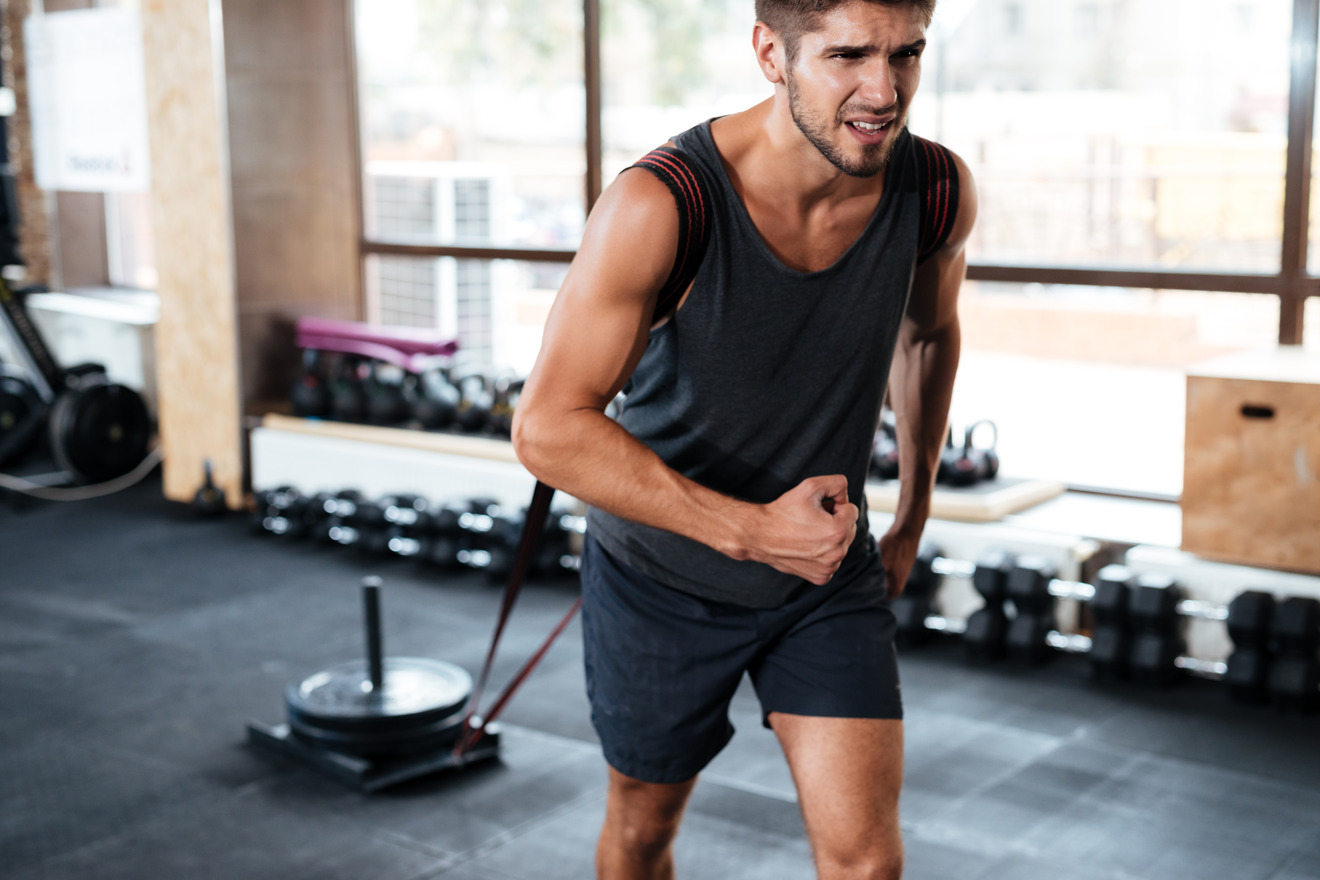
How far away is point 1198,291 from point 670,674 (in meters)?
2.33

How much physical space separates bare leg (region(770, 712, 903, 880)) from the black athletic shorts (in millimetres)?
23

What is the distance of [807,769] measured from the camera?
4.55ft

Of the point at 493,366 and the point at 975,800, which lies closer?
the point at 975,800

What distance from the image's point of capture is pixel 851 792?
1351mm

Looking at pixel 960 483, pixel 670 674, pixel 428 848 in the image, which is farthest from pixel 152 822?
pixel 960 483

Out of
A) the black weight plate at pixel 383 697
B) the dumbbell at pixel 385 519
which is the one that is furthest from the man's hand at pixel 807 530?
the dumbbell at pixel 385 519

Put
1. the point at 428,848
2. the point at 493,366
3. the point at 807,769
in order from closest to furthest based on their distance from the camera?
the point at 807,769 < the point at 428,848 < the point at 493,366

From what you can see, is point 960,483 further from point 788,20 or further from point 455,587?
point 788,20

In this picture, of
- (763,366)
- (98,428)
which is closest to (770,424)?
(763,366)

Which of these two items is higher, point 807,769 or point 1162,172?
point 1162,172

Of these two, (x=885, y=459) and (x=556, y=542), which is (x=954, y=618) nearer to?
(x=885, y=459)

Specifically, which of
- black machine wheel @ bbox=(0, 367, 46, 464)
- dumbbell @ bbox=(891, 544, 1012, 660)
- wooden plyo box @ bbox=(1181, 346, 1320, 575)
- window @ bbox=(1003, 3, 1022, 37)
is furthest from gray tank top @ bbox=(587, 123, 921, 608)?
black machine wheel @ bbox=(0, 367, 46, 464)

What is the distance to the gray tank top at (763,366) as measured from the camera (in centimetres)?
131

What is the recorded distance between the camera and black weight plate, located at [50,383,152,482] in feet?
15.8
